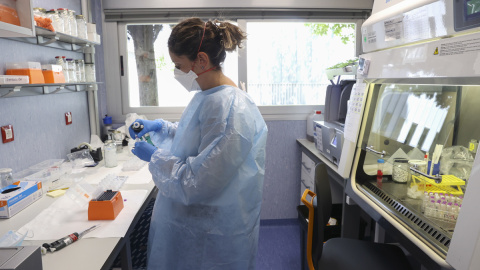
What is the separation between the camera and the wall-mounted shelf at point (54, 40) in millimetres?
1690

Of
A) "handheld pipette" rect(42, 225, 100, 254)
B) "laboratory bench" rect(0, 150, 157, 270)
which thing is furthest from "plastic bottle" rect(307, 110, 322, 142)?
"handheld pipette" rect(42, 225, 100, 254)

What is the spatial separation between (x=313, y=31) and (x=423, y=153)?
1.95m

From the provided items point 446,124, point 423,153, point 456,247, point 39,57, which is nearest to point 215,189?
point 456,247

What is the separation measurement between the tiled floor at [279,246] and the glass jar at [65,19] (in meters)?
2.01

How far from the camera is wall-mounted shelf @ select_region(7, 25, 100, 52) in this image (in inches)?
66.6

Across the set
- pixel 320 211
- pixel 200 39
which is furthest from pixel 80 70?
pixel 320 211

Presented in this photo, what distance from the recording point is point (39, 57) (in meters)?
1.90

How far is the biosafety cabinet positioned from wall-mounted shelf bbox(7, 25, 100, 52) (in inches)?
64.8

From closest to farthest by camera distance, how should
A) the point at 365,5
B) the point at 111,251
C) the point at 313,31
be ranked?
the point at 111,251
the point at 365,5
the point at 313,31

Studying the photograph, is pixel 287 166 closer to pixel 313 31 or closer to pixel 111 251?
pixel 313 31

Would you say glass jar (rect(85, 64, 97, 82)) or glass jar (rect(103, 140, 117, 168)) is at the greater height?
glass jar (rect(85, 64, 97, 82))

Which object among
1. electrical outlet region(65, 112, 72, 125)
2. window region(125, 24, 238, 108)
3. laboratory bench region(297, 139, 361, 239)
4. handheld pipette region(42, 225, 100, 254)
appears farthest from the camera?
window region(125, 24, 238, 108)

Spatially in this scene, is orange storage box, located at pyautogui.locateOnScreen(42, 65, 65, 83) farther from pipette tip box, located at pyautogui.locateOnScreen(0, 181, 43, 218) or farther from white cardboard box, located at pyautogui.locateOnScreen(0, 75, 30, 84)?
pipette tip box, located at pyautogui.locateOnScreen(0, 181, 43, 218)

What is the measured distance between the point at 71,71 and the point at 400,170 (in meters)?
1.98
